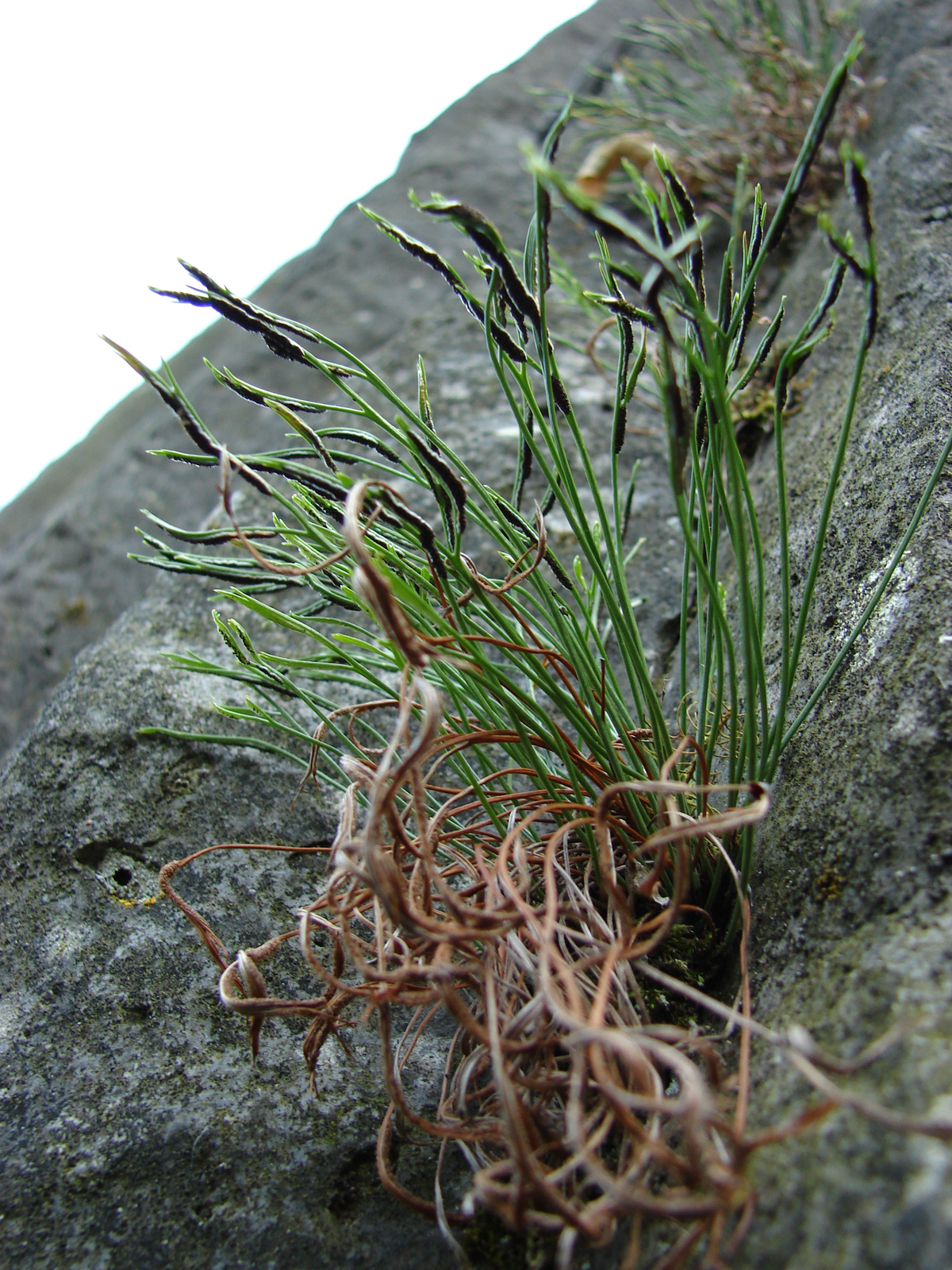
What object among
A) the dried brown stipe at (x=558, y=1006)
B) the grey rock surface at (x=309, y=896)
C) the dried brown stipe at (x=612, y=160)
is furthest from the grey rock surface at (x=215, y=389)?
the dried brown stipe at (x=558, y=1006)

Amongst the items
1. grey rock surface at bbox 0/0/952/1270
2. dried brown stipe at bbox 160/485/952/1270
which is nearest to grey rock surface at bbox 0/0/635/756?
grey rock surface at bbox 0/0/952/1270

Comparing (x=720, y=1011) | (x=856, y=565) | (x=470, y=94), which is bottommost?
(x=856, y=565)

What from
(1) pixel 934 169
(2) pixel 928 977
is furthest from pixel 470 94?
(2) pixel 928 977

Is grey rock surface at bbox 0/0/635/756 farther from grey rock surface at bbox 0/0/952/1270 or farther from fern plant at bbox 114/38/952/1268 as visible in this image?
fern plant at bbox 114/38/952/1268

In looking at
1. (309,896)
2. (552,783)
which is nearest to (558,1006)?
(552,783)

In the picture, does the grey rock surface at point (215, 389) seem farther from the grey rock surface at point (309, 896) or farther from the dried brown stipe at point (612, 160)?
the grey rock surface at point (309, 896)

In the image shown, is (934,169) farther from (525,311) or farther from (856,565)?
(525,311)

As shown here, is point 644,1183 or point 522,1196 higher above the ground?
point 522,1196

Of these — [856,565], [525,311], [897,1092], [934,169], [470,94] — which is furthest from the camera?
[470,94]
